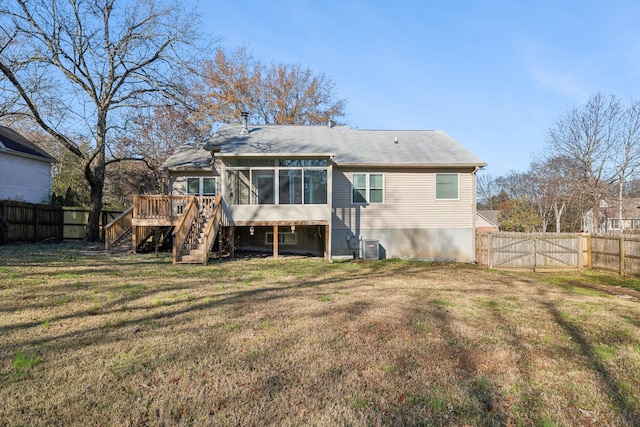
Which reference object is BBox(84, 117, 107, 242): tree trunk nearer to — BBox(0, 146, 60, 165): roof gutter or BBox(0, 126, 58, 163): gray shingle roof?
BBox(0, 146, 60, 165): roof gutter

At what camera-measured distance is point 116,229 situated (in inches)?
536

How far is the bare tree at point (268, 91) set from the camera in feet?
87.7

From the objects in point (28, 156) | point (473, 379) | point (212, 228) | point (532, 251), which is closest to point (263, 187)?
point (212, 228)

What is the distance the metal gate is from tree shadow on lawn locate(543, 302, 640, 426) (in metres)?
7.82

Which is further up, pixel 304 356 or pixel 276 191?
pixel 276 191

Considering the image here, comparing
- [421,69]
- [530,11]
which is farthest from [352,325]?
[421,69]

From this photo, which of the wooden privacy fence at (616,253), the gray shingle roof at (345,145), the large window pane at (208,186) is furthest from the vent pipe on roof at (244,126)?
the wooden privacy fence at (616,253)

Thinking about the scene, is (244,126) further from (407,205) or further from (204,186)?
(407,205)

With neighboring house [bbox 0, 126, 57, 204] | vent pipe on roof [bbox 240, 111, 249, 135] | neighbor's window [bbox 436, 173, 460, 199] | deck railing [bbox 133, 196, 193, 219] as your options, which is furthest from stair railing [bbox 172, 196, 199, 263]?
neighboring house [bbox 0, 126, 57, 204]

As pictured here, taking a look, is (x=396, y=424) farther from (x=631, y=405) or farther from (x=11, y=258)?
(x=11, y=258)

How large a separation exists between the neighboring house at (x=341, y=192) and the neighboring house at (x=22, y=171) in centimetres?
860

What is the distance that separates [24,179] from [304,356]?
804 inches

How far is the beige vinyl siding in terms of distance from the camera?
45.2ft

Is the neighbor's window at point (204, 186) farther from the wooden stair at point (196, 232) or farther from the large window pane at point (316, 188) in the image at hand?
the large window pane at point (316, 188)
